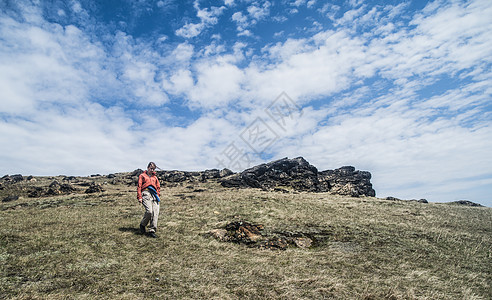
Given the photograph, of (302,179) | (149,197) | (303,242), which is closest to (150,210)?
(149,197)

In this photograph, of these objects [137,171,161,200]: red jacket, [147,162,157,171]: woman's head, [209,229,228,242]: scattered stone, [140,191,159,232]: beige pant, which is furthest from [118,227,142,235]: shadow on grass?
[209,229,228,242]: scattered stone

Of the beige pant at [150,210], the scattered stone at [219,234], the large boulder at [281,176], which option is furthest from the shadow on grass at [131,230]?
the large boulder at [281,176]

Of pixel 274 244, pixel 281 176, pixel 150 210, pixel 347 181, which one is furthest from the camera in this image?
pixel 281 176

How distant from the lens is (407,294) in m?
7.39

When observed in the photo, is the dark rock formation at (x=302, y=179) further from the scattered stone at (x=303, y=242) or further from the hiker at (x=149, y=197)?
the hiker at (x=149, y=197)

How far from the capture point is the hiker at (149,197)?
12578mm

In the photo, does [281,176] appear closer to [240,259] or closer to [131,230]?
[131,230]

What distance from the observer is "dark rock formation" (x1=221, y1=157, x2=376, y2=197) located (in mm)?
43406

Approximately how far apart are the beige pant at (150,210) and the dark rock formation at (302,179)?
1117 inches

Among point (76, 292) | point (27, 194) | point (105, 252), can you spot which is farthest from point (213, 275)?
point (27, 194)

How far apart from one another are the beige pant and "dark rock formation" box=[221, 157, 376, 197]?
2837 cm

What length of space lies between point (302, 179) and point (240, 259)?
38.8 m

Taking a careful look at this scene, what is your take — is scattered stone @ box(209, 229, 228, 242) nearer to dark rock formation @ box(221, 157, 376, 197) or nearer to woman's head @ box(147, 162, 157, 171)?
woman's head @ box(147, 162, 157, 171)

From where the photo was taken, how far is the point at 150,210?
493 inches
